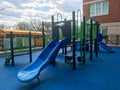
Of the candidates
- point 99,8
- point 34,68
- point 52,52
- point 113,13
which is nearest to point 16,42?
point 52,52

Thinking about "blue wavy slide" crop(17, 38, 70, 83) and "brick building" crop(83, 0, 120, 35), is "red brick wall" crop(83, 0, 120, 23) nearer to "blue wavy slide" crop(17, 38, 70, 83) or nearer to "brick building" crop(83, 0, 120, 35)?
"brick building" crop(83, 0, 120, 35)

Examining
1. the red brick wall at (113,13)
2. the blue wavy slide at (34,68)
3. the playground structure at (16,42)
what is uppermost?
the red brick wall at (113,13)

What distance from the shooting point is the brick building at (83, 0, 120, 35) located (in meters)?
19.5

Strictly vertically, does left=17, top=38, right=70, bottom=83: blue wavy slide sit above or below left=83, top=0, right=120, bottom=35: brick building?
below

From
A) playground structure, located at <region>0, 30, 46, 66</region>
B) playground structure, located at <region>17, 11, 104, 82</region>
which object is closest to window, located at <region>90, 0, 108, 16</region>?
playground structure, located at <region>0, 30, 46, 66</region>

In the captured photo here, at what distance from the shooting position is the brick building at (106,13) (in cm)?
1948

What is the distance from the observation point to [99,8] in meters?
20.9

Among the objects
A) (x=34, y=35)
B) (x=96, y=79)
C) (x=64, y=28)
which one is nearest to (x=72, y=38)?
(x=64, y=28)

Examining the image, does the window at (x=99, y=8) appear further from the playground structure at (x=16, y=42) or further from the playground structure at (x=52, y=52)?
the playground structure at (x=52, y=52)

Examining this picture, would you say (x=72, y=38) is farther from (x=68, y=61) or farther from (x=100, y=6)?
(x=100, y=6)

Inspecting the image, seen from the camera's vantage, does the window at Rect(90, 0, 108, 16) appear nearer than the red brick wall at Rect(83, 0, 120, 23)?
No

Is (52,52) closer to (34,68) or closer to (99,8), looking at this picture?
(34,68)

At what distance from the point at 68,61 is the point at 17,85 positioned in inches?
150

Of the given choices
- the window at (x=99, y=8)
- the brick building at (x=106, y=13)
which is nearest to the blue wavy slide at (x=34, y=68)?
the brick building at (x=106, y=13)
